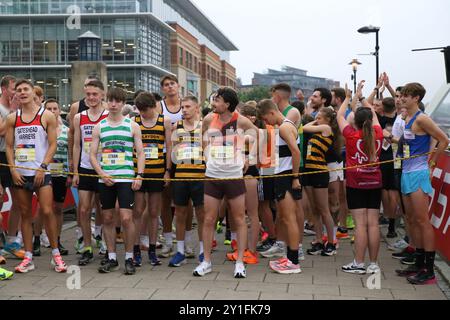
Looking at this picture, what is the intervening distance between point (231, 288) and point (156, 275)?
3.30ft

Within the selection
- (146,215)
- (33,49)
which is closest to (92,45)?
(33,49)

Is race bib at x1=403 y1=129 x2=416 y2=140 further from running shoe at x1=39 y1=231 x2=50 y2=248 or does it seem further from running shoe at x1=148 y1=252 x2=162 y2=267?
running shoe at x1=39 y1=231 x2=50 y2=248

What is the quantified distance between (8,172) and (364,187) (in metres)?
4.24

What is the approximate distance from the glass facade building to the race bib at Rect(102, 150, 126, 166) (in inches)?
1846

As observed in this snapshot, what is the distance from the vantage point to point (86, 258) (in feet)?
21.6

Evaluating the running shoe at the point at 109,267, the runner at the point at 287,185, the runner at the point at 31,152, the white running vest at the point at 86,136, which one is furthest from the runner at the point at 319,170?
the runner at the point at 31,152

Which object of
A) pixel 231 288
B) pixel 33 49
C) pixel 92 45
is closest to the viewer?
pixel 231 288

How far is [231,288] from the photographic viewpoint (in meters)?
5.41

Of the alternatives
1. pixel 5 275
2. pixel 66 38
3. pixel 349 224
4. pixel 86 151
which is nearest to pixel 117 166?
pixel 86 151

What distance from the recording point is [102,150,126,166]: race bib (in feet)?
20.0

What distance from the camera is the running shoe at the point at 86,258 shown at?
6.52m

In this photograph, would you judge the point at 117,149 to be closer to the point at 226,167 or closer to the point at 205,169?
the point at 205,169

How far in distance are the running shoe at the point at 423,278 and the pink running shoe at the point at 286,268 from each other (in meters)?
1.20
